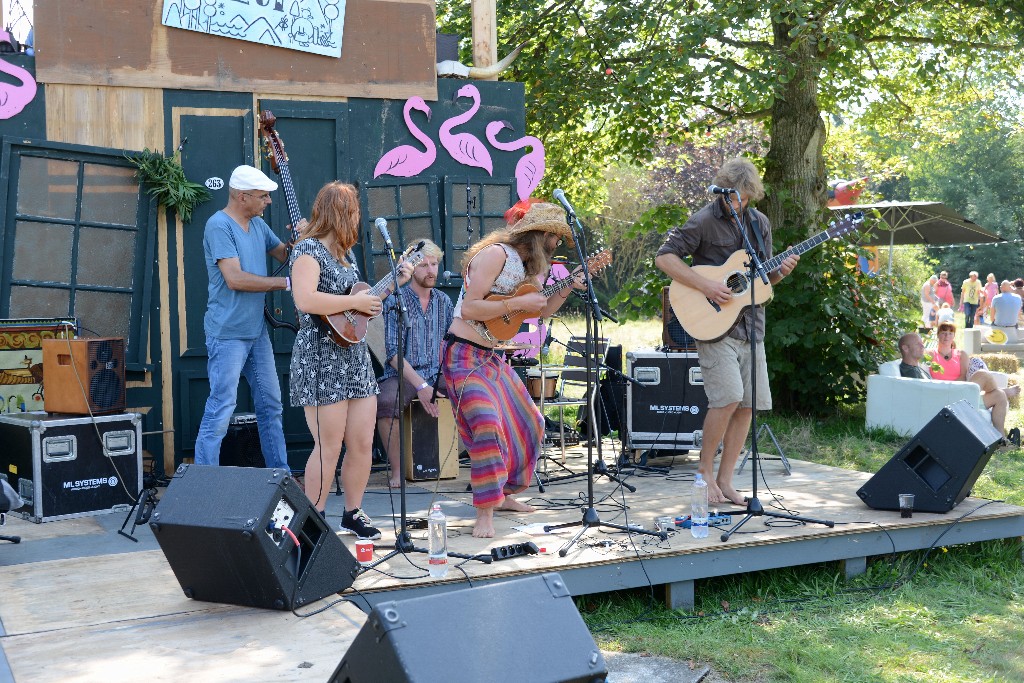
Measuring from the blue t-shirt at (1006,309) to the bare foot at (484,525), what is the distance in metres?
16.3

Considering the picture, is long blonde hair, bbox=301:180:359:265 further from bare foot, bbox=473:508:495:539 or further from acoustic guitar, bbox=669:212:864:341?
acoustic guitar, bbox=669:212:864:341

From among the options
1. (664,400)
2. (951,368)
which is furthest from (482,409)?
(951,368)

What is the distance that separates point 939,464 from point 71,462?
15.4 feet

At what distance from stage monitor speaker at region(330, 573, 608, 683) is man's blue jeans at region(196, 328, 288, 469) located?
11.1 feet

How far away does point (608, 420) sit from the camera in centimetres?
812

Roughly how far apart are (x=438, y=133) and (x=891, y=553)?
430 cm

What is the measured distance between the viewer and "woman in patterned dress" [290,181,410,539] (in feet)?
16.1

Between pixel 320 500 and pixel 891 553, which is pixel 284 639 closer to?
pixel 320 500

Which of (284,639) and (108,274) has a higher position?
(108,274)

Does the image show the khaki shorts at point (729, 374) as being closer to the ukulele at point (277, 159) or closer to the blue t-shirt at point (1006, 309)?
the ukulele at point (277, 159)

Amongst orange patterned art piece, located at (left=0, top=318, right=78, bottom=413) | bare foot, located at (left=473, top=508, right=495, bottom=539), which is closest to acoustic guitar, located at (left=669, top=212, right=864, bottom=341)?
bare foot, located at (left=473, top=508, right=495, bottom=539)

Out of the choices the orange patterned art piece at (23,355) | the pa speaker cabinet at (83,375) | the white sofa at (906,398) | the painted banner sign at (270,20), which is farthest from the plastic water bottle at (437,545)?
the white sofa at (906,398)

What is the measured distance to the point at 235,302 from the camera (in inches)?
242

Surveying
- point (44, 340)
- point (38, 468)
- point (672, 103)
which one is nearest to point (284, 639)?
point (38, 468)
